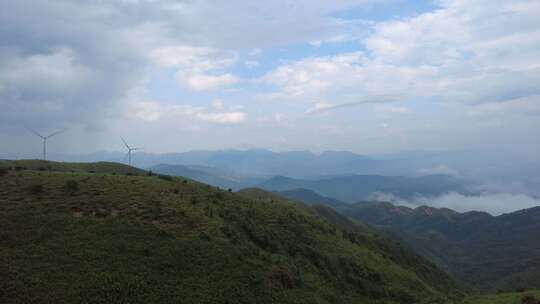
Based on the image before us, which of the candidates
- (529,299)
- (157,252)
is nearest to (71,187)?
(157,252)

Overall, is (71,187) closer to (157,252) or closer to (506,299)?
(157,252)

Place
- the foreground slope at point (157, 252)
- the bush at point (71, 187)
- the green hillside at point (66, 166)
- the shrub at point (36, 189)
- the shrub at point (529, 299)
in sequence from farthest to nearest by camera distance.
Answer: the green hillside at point (66, 166)
the bush at point (71, 187)
the shrub at point (36, 189)
the shrub at point (529, 299)
the foreground slope at point (157, 252)

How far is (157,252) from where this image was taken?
41.1 meters

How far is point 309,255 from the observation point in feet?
184

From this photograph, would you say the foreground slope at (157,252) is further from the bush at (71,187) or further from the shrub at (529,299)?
the shrub at (529,299)

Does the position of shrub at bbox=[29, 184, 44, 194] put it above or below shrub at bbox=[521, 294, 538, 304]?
above

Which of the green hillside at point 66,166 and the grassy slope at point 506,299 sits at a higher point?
the green hillside at point 66,166

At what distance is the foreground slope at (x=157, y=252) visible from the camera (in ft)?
116

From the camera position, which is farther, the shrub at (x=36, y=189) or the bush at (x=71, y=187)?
the bush at (x=71, y=187)

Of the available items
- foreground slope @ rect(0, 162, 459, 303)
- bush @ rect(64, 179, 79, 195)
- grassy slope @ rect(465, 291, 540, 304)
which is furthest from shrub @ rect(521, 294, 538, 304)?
bush @ rect(64, 179, 79, 195)

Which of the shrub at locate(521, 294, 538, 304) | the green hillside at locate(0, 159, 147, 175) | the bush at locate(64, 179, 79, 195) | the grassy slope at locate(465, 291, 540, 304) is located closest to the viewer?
the shrub at locate(521, 294, 538, 304)

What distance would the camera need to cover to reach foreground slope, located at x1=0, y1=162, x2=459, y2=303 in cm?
3534

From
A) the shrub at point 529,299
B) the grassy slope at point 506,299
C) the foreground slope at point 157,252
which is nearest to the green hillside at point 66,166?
the foreground slope at point 157,252

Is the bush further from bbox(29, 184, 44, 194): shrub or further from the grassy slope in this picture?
the grassy slope
